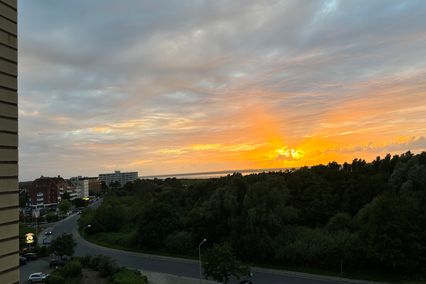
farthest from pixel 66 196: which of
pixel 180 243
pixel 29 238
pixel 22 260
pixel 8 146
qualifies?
pixel 8 146

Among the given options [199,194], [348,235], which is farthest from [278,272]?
[199,194]

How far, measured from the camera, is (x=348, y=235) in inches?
1417

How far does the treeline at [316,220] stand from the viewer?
3278cm

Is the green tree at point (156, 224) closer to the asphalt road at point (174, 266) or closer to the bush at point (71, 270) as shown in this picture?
the asphalt road at point (174, 266)

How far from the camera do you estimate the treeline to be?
108ft

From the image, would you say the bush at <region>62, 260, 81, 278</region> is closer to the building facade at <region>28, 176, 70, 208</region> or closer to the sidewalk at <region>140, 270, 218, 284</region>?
the sidewalk at <region>140, 270, 218, 284</region>

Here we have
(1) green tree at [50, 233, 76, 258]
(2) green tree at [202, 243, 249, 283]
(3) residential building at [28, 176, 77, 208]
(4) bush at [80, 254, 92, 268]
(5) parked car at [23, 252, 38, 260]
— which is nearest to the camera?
(2) green tree at [202, 243, 249, 283]

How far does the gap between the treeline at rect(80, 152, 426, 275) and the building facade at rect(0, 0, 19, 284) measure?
33309 mm

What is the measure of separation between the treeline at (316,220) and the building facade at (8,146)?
33309 mm

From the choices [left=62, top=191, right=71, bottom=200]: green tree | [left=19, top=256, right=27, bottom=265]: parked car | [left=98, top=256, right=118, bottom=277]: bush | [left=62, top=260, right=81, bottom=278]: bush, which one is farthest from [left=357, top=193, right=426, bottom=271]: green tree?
[left=62, top=191, right=71, bottom=200]: green tree

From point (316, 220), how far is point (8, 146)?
42.9 m

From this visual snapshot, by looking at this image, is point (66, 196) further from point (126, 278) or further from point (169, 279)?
point (126, 278)

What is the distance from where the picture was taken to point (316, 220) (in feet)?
143

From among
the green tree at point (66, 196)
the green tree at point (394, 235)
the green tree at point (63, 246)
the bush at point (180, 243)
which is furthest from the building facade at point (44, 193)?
the green tree at point (394, 235)
